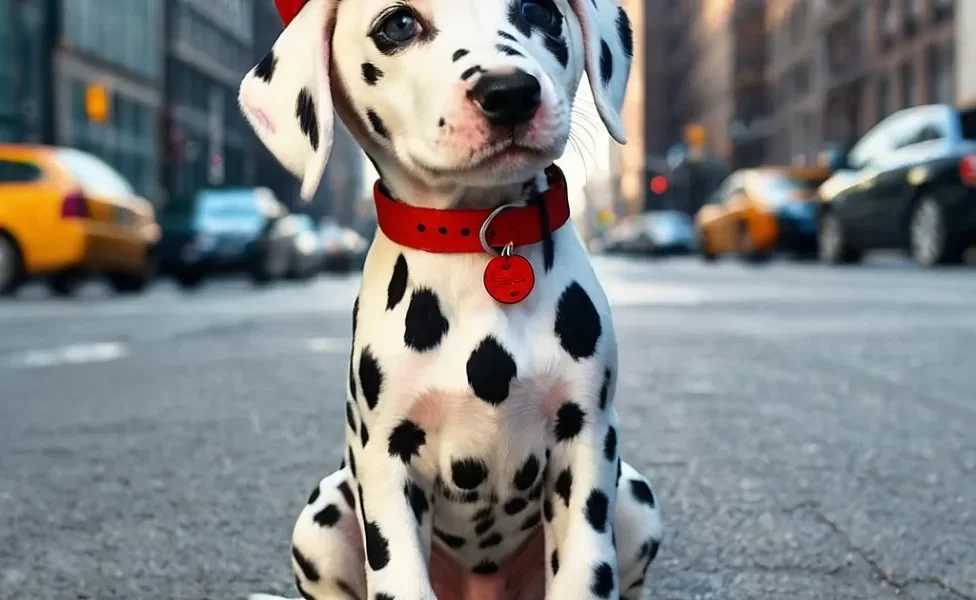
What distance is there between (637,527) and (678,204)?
264 feet

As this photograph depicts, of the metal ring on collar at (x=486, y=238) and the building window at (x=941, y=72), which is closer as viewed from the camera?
the metal ring on collar at (x=486, y=238)

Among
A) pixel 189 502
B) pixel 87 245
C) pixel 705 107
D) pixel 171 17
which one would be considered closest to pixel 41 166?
pixel 87 245

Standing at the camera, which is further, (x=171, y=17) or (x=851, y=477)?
(x=171, y=17)

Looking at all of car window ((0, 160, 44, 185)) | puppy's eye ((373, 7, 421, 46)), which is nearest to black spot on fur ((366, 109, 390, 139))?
puppy's eye ((373, 7, 421, 46))

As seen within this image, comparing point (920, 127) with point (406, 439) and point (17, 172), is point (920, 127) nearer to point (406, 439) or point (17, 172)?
point (17, 172)

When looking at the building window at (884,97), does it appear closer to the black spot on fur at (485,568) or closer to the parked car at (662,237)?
the parked car at (662,237)

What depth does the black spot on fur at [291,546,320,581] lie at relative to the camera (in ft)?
6.38

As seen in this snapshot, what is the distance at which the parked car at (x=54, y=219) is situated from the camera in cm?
1277

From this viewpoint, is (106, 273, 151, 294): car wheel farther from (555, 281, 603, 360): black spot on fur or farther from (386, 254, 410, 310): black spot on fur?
(555, 281, 603, 360): black spot on fur

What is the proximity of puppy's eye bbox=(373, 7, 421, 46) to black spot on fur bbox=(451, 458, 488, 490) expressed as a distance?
61 centimetres

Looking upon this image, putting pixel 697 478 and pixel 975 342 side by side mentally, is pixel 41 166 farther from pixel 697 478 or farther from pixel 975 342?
pixel 697 478

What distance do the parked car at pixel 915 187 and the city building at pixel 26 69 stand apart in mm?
19018

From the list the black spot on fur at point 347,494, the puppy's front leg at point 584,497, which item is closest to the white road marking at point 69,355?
the black spot on fur at point 347,494

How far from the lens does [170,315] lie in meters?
10.1
